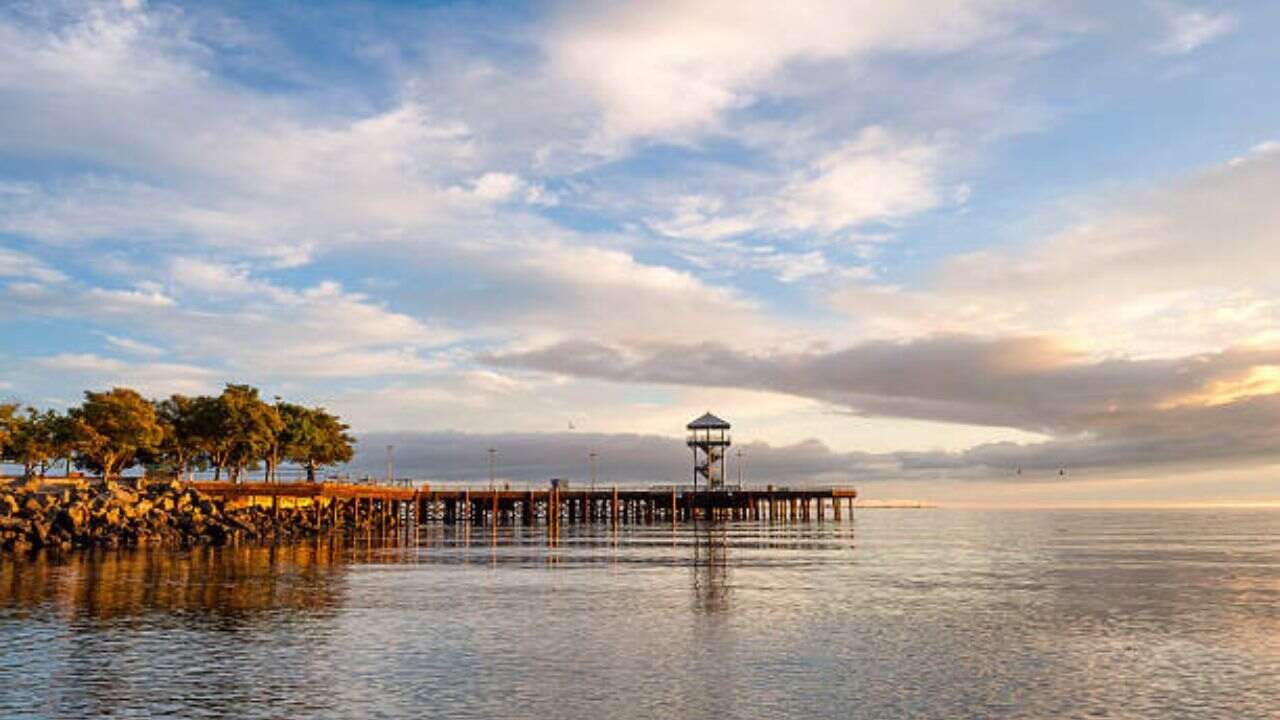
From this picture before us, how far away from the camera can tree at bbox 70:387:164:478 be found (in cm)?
9031

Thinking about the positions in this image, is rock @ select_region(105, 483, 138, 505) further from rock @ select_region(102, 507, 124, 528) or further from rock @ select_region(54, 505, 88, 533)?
rock @ select_region(54, 505, 88, 533)

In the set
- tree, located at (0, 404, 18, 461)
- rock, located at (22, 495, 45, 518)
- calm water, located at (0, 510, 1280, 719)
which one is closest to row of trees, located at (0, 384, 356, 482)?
tree, located at (0, 404, 18, 461)

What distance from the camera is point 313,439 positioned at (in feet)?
388

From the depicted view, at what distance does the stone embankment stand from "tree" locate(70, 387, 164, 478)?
18.5 ft

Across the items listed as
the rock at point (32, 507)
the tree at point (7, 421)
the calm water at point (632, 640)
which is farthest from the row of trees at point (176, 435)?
the calm water at point (632, 640)

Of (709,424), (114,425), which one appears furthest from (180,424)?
(709,424)

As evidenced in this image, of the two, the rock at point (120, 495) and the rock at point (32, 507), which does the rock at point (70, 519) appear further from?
the rock at point (120, 495)

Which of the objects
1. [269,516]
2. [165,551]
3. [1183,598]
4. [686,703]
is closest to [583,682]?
[686,703]

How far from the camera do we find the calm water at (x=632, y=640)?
2281cm

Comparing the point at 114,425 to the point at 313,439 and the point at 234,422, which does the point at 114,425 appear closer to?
the point at 234,422

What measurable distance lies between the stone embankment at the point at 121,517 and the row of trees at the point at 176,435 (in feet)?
21.7

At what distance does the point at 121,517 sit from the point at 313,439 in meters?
42.2

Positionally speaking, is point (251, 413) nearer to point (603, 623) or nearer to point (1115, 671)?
point (603, 623)

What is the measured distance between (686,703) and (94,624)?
2107cm
